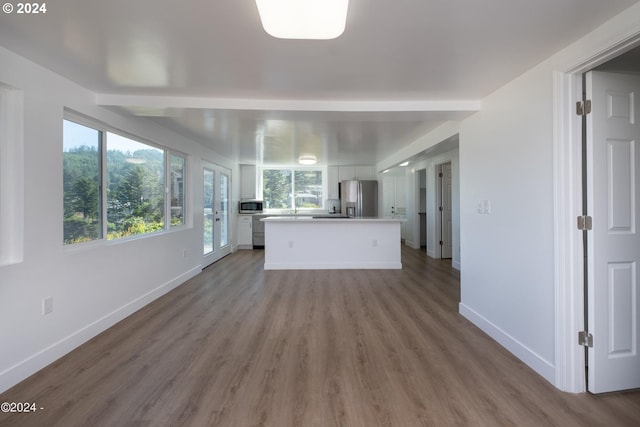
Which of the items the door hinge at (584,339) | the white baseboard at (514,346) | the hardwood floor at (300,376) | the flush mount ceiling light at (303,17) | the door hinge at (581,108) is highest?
the flush mount ceiling light at (303,17)

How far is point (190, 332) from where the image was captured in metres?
2.63

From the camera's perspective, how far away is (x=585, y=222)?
1.79 meters

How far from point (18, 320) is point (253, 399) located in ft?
5.60

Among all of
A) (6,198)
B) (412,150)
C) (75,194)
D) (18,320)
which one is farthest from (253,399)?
(412,150)

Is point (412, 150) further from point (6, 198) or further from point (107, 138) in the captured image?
point (6, 198)

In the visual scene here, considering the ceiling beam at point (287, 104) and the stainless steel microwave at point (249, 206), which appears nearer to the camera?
the ceiling beam at point (287, 104)

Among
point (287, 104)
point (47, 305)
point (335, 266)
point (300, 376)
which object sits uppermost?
point (287, 104)

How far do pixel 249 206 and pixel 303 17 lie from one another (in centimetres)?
665

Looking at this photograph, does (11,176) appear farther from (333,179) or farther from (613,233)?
(333,179)

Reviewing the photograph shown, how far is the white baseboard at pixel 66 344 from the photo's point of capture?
1.86m

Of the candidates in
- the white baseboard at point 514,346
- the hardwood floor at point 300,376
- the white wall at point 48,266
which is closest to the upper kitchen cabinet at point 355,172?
the hardwood floor at point 300,376

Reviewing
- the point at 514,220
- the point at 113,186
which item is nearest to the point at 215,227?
the point at 113,186

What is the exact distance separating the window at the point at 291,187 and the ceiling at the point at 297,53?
5.05m

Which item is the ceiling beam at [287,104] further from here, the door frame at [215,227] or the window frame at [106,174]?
the door frame at [215,227]
